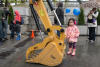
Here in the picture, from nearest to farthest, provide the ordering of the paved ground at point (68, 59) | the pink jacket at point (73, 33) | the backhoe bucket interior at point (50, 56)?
the backhoe bucket interior at point (50, 56) → the paved ground at point (68, 59) → the pink jacket at point (73, 33)

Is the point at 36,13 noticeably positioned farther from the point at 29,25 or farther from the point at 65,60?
the point at 29,25

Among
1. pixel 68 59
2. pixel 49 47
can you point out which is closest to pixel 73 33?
pixel 68 59

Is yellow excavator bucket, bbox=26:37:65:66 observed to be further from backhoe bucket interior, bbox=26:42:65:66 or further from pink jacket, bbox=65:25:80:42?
pink jacket, bbox=65:25:80:42

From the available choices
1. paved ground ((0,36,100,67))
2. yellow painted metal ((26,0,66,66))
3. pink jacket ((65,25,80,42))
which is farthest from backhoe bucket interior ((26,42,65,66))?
pink jacket ((65,25,80,42))

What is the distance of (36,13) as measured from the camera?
5359 mm

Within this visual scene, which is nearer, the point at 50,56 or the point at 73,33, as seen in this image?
the point at 50,56

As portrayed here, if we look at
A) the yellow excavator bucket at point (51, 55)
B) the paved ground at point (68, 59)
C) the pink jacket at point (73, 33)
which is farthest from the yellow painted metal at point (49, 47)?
the pink jacket at point (73, 33)

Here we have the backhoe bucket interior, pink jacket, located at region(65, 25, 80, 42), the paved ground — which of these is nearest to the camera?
the backhoe bucket interior

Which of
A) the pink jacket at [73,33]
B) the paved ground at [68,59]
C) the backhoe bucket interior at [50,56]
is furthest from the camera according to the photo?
the pink jacket at [73,33]

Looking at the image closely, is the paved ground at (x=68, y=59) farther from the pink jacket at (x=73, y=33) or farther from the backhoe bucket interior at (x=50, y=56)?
the pink jacket at (x=73, y=33)

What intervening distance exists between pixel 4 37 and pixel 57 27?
5.28 metres

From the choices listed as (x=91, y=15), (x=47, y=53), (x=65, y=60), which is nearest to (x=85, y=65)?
(x=65, y=60)

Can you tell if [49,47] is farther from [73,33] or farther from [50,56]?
[73,33]

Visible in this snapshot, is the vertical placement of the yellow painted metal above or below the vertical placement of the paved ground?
above
